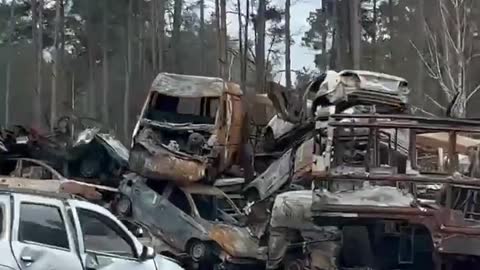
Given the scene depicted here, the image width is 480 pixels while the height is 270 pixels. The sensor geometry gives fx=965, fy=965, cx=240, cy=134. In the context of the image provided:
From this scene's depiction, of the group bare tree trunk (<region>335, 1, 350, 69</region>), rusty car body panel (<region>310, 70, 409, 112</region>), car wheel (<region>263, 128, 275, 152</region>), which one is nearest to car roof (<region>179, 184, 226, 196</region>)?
car wheel (<region>263, 128, 275, 152</region>)

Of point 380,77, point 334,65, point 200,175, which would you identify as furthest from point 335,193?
point 334,65

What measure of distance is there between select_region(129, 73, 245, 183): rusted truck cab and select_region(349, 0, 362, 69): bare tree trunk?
11520mm

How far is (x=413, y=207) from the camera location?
11219 mm

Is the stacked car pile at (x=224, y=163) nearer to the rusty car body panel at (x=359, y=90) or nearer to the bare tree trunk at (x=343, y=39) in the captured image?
the rusty car body panel at (x=359, y=90)

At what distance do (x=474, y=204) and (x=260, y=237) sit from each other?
507 cm

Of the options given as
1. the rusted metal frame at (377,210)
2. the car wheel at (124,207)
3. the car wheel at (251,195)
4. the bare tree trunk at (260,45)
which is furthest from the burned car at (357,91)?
the bare tree trunk at (260,45)

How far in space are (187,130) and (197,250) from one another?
12.9 ft

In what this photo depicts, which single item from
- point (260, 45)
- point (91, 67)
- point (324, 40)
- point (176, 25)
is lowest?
point (91, 67)

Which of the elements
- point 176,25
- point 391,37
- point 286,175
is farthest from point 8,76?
point 286,175

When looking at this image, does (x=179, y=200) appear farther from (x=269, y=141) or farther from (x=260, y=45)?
(x=260, y=45)

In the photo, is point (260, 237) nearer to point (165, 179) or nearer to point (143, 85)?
point (165, 179)

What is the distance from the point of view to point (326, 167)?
12156 millimetres

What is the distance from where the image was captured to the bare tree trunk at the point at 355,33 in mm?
31922

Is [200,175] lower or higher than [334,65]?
lower
